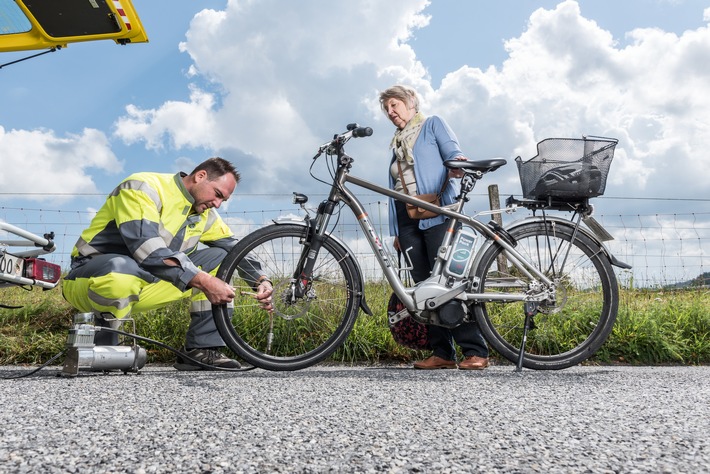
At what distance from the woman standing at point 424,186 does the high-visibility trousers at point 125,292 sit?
4.34ft

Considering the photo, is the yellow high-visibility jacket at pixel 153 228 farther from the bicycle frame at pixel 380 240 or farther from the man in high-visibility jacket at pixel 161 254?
the bicycle frame at pixel 380 240

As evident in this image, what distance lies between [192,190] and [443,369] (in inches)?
77.8

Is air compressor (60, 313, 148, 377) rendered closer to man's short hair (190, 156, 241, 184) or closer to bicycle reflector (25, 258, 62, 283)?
bicycle reflector (25, 258, 62, 283)

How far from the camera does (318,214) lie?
3.53 m

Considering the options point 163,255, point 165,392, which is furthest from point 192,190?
point 165,392

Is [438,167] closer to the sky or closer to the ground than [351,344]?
closer to the sky

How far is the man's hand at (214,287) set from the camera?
326cm

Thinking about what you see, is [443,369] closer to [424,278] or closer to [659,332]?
[424,278]

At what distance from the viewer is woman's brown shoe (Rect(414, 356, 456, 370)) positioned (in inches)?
153

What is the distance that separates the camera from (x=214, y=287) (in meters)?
3.26

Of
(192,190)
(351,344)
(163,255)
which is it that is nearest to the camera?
(163,255)

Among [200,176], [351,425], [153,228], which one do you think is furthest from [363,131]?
[351,425]

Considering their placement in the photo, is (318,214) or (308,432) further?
(318,214)

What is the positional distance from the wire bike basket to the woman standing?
1.53 feet
